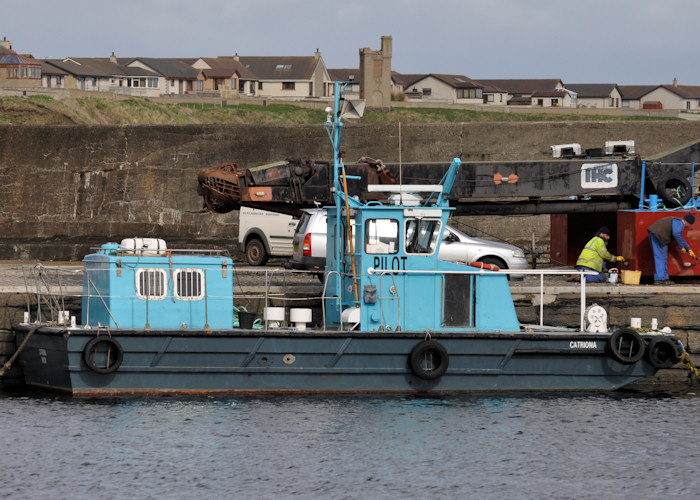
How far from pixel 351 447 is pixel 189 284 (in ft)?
12.7

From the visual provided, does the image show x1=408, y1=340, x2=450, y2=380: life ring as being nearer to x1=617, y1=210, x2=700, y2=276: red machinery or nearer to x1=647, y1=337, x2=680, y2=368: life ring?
x1=647, y1=337, x2=680, y2=368: life ring

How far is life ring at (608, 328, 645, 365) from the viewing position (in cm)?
1558

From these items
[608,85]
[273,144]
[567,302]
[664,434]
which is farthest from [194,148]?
[608,85]

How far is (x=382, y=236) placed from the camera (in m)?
15.6

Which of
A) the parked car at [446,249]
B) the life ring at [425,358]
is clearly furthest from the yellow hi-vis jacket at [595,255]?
the life ring at [425,358]

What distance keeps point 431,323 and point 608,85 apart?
320 feet

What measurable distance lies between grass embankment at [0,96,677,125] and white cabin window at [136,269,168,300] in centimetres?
2406

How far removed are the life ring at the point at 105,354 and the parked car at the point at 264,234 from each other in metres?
8.53

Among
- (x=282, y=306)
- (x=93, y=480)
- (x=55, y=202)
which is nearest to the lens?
(x=93, y=480)

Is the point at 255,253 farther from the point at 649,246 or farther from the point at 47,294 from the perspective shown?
the point at 649,246

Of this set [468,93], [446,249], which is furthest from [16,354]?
[468,93]

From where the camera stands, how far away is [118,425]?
1380cm

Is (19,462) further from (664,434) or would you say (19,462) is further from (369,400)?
(664,434)

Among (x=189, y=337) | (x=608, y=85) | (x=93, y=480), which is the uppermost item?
(x=608, y=85)
